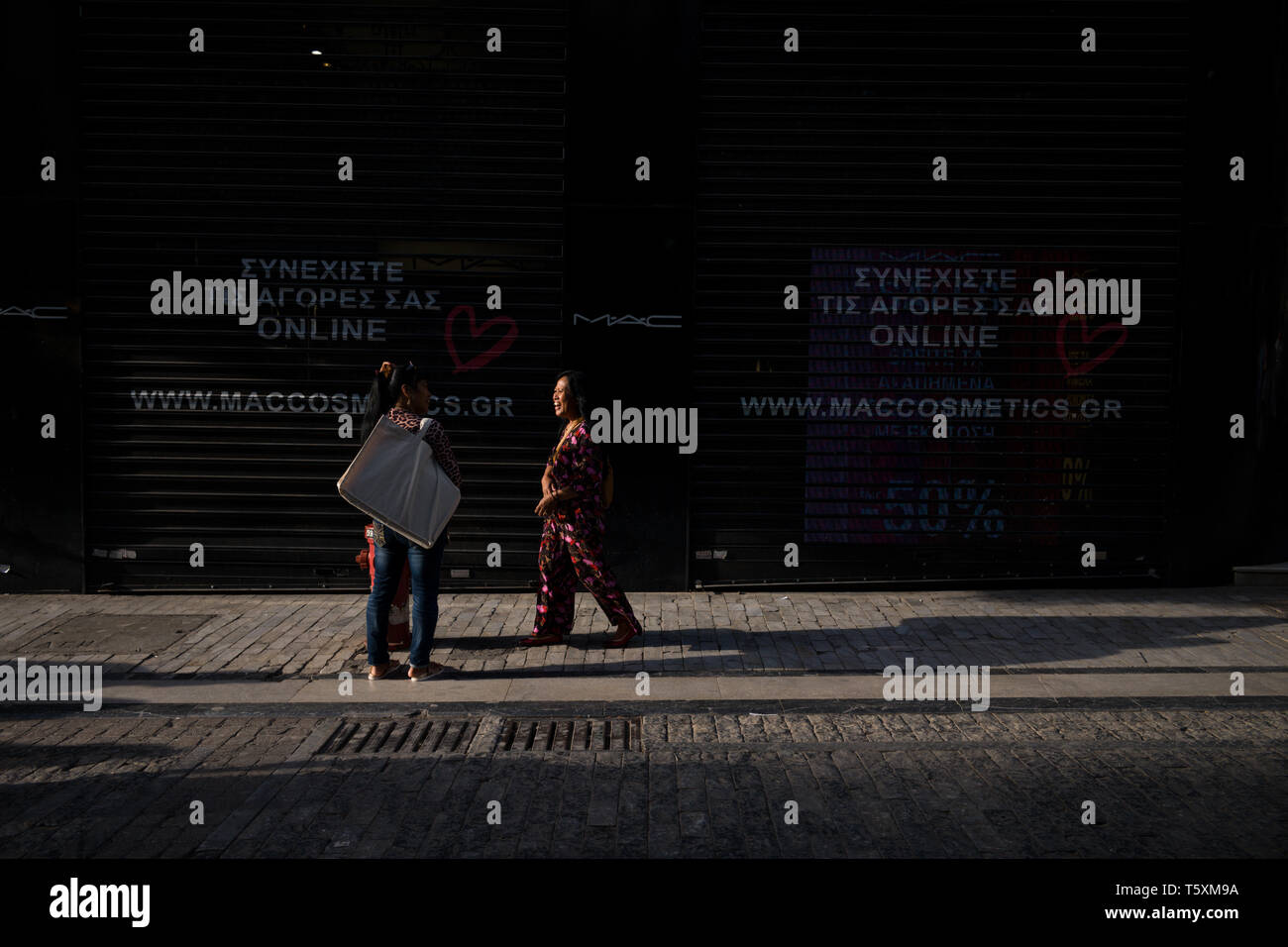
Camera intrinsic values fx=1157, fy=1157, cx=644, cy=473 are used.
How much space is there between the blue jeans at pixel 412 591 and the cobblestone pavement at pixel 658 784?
66 centimetres

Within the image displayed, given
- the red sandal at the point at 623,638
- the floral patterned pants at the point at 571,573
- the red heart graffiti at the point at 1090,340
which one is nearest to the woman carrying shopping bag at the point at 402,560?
the floral patterned pants at the point at 571,573

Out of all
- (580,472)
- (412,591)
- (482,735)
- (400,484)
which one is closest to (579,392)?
(580,472)

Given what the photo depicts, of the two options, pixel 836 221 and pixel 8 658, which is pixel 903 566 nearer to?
pixel 836 221

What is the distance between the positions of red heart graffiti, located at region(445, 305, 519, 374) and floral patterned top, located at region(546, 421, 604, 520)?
2.35 m

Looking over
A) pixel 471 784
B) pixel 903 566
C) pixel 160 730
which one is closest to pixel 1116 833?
pixel 471 784

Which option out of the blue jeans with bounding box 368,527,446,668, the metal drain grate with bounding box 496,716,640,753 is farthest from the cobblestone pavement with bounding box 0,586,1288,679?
the metal drain grate with bounding box 496,716,640,753

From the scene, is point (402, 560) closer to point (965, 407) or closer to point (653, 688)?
point (653, 688)

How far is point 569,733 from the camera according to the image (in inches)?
245

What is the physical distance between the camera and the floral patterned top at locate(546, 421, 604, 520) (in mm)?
7824

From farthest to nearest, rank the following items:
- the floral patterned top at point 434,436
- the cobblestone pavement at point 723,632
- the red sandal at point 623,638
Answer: the red sandal at point 623,638
the cobblestone pavement at point 723,632
the floral patterned top at point 434,436

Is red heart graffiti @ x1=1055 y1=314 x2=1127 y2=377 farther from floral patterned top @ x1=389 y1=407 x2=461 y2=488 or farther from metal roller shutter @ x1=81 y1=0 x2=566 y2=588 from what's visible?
floral patterned top @ x1=389 y1=407 x2=461 y2=488

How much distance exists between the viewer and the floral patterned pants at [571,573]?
787 cm

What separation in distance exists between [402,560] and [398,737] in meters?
1.40

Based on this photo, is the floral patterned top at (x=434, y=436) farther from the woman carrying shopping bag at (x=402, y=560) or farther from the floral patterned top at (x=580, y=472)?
the floral patterned top at (x=580, y=472)
